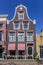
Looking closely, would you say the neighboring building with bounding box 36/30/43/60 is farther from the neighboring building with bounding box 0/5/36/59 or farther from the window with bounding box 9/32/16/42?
the window with bounding box 9/32/16/42

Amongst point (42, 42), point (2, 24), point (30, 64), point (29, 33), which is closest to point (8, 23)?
point (2, 24)

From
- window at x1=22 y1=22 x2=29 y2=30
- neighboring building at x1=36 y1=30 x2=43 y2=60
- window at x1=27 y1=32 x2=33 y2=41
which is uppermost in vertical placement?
window at x1=22 y1=22 x2=29 y2=30

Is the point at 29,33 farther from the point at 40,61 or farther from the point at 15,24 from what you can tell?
the point at 40,61

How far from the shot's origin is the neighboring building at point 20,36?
153ft

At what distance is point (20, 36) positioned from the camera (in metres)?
47.2

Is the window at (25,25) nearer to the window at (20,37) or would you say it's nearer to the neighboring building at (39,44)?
the window at (20,37)

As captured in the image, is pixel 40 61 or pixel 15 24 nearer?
pixel 40 61

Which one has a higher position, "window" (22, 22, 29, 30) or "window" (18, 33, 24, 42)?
"window" (22, 22, 29, 30)

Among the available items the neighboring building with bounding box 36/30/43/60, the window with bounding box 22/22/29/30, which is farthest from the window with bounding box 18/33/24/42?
the neighboring building with bounding box 36/30/43/60

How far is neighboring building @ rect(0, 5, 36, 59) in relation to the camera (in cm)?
4666

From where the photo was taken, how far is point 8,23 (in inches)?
1885

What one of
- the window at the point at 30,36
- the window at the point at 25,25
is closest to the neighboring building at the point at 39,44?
the window at the point at 30,36

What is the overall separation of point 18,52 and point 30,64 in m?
6.77

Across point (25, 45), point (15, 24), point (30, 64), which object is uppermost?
point (15, 24)
